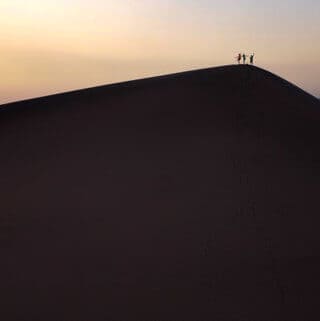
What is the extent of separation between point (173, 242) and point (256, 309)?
1324 mm

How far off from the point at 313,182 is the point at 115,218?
9.32ft

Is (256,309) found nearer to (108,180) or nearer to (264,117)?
(108,180)

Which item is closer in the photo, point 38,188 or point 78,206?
point 78,206

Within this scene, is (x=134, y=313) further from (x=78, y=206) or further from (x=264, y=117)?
(x=264, y=117)

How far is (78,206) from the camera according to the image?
235 inches

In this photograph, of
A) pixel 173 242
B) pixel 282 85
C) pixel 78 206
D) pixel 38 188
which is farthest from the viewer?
pixel 282 85

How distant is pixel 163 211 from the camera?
5750 mm

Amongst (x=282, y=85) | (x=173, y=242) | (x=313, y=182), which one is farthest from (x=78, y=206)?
(x=282, y=85)

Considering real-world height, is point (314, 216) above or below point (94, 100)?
below

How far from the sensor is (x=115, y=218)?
5582 mm

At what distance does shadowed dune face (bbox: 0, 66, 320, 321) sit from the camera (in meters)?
4.01

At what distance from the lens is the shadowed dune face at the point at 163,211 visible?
4012mm

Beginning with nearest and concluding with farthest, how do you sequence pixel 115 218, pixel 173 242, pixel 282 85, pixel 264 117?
pixel 173 242
pixel 115 218
pixel 264 117
pixel 282 85

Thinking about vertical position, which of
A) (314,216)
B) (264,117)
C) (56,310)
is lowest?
(56,310)
